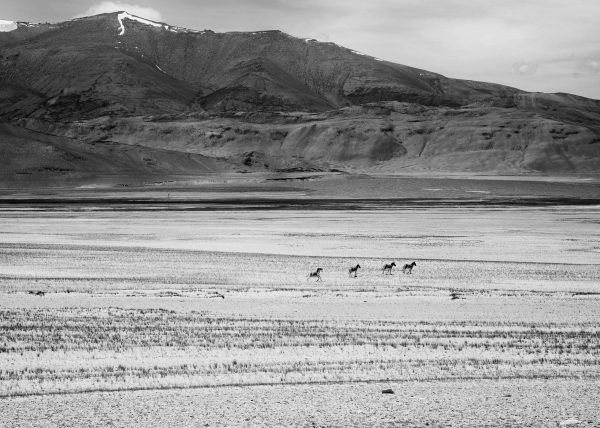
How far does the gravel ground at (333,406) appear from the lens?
42.5 ft

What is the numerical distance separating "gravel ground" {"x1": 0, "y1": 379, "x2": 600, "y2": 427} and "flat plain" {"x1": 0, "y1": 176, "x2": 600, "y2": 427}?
5 centimetres

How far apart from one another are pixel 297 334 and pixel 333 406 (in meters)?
6.63

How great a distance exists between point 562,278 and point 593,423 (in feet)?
74.1

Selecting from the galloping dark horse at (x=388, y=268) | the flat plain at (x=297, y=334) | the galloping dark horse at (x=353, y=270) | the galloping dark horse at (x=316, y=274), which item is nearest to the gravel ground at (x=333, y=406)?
the flat plain at (x=297, y=334)

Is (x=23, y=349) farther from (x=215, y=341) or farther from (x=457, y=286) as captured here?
(x=457, y=286)

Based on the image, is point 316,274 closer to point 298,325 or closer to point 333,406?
point 298,325

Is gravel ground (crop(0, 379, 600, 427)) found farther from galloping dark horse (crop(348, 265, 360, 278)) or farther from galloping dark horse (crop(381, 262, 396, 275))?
galloping dark horse (crop(381, 262, 396, 275))

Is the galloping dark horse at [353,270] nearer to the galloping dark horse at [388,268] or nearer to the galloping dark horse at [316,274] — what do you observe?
the galloping dark horse at [388,268]

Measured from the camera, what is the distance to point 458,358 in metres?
17.8

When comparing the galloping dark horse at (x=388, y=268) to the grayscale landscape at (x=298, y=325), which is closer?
the grayscale landscape at (x=298, y=325)

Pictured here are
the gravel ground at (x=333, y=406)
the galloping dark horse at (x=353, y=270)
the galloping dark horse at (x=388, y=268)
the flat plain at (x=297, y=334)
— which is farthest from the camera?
the galloping dark horse at (x=388, y=268)

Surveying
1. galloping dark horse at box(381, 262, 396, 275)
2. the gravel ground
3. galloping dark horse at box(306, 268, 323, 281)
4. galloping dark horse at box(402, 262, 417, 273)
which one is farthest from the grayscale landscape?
galloping dark horse at box(381, 262, 396, 275)

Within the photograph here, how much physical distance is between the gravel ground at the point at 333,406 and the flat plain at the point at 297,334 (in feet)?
0.16

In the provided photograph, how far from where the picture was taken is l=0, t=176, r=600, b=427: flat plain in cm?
1384
